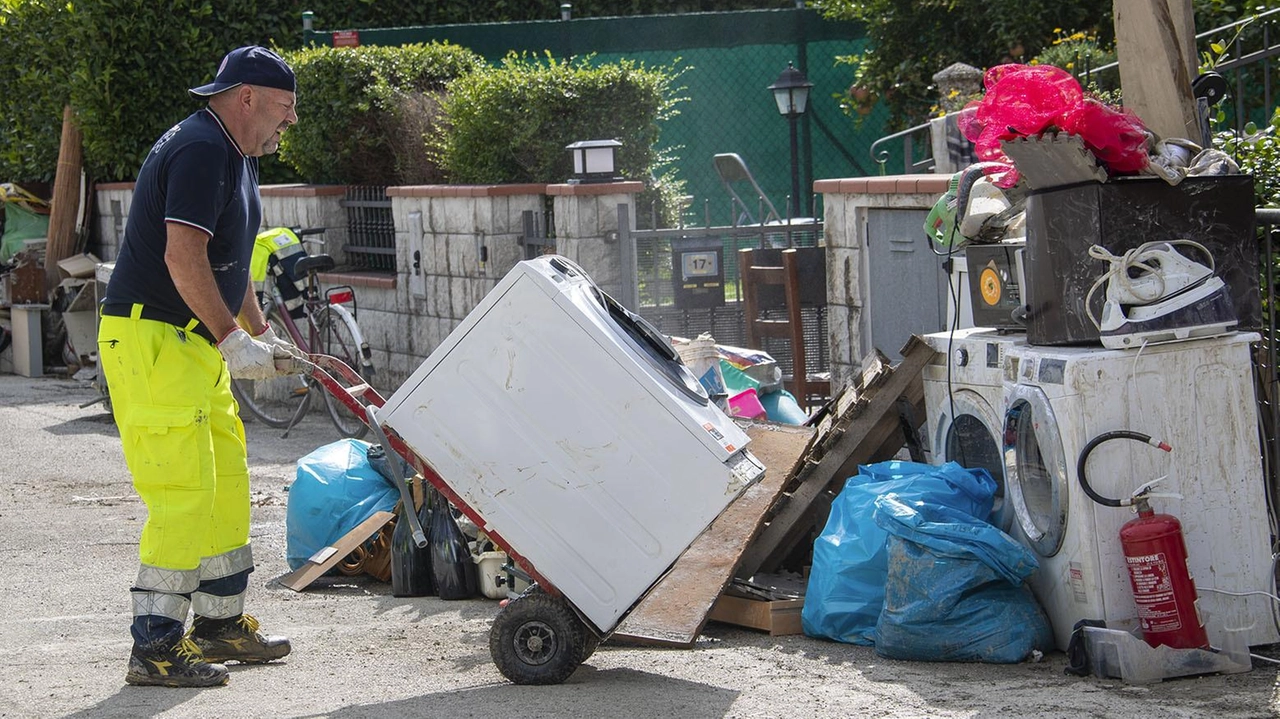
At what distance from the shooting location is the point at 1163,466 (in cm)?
443

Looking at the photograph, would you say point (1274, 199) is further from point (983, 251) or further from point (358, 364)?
point (358, 364)

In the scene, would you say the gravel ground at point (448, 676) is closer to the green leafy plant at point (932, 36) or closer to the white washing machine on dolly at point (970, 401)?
the white washing machine on dolly at point (970, 401)

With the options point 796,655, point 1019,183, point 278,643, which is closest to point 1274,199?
point 1019,183

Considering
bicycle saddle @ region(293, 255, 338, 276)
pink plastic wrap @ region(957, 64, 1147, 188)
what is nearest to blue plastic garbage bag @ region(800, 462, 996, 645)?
pink plastic wrap @ region(957, 64, 1147, 188)

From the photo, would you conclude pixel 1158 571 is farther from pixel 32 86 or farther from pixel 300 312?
pixel 32 86

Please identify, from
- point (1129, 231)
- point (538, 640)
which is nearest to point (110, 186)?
point (538, 640)

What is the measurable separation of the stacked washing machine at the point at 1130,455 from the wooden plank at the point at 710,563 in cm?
97

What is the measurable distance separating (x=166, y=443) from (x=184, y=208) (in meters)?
0.72

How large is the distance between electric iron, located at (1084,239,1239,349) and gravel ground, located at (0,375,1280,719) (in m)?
1.02

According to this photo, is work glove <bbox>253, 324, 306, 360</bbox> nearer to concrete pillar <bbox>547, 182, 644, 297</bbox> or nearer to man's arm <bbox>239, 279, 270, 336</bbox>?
man's arm <bbox>239, 279, 270, 336</bbox>

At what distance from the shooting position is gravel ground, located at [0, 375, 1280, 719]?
164 inches

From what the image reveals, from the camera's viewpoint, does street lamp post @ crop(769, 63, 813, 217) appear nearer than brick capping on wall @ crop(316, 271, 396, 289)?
No

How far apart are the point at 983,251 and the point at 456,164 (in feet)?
17.6

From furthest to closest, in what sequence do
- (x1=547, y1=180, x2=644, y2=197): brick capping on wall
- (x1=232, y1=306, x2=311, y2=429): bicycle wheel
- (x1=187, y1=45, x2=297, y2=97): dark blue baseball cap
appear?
(x1=232, y1=306, x2=311, y2=429): bicycle wheel < (x1=547, y1=180, x2=644, y2=197): brick capping on wall < (x1=187, y1=45, x2=297, y2=97): dark blue baseball cap
